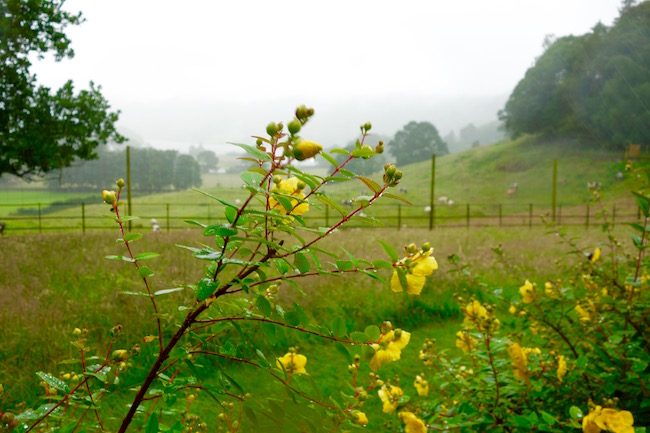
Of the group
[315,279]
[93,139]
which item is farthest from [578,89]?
[93,139]

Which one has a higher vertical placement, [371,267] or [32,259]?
[371,267]

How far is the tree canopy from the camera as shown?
4758mm

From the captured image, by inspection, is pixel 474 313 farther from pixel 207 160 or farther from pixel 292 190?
pixel 207 160

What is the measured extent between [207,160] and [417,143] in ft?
16.4

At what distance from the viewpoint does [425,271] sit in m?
0.73

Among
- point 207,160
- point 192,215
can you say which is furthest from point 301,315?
point 192,215

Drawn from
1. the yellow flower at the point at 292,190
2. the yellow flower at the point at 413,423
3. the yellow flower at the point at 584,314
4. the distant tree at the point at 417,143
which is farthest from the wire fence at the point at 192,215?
the yellow flower at the point at 292,190

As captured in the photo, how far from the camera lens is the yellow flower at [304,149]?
1.84ft

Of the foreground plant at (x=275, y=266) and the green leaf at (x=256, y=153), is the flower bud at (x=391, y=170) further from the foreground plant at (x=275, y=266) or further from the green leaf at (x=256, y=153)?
the green leaf at (x=256, y=153)

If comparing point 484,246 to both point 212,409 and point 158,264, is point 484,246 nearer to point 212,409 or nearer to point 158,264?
point 158,264

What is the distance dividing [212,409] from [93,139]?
6788 millimetres

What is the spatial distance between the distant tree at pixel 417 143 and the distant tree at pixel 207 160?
380 cm

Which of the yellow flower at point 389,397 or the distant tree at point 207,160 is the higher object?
the distant tree at point 207,160

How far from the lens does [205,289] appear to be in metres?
0.61
